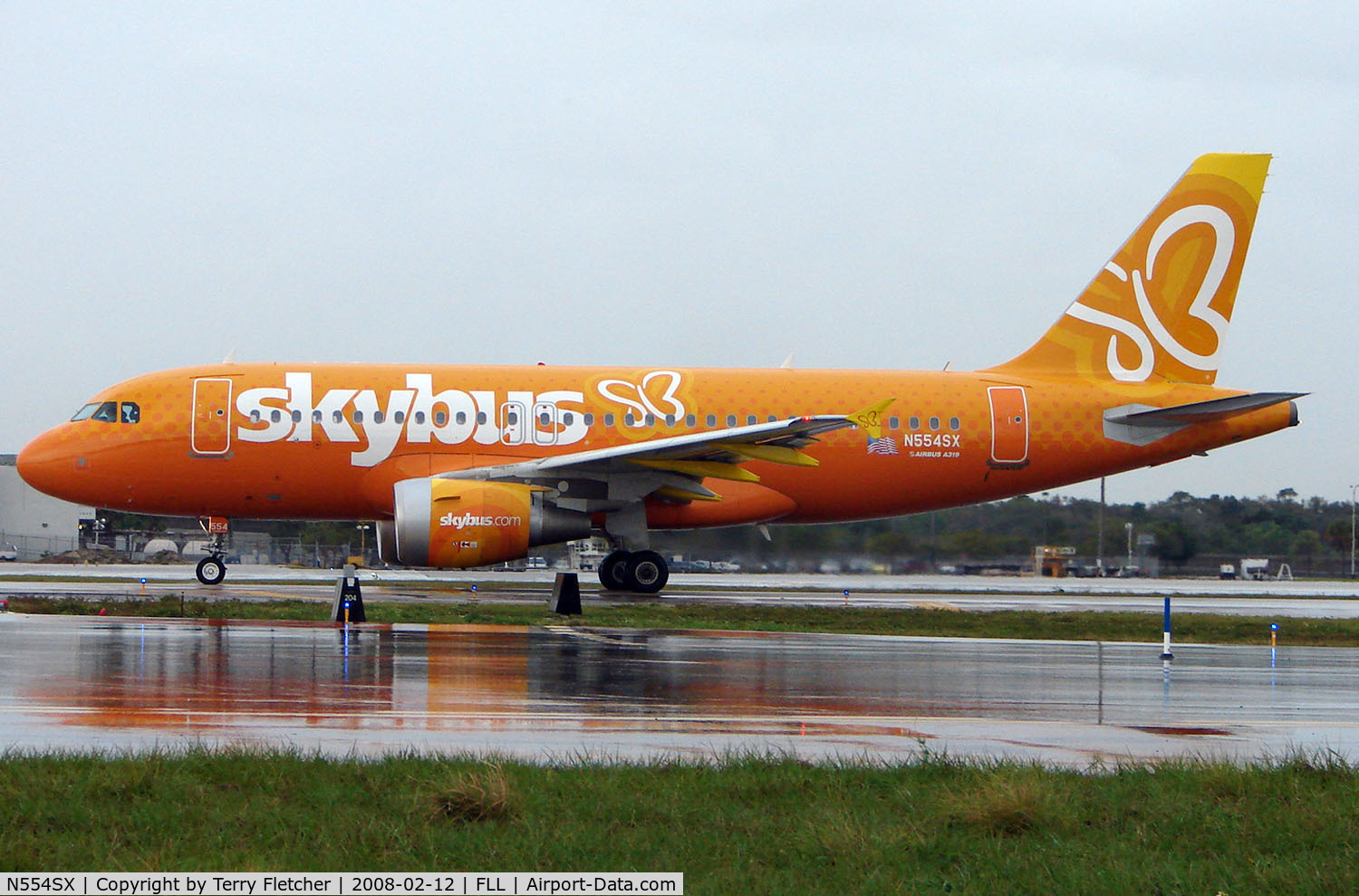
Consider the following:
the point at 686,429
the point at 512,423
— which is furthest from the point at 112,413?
the point at 686,429

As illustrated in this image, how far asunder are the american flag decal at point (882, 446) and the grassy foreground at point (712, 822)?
16504mm

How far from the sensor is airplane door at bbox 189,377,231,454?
2183 centimetres

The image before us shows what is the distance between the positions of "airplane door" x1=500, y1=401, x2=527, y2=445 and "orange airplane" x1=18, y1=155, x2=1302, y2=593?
0.14 ft

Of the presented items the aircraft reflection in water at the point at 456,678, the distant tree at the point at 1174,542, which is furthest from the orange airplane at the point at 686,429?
the distant tree at the point at 1174,542

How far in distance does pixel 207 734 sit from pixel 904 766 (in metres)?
4.09

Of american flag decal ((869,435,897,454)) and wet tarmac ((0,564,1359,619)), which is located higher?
american flag decal ((869,435,897,454))

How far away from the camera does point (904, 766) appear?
715cm

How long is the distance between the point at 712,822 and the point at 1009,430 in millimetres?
19002

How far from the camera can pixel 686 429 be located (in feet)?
75.3

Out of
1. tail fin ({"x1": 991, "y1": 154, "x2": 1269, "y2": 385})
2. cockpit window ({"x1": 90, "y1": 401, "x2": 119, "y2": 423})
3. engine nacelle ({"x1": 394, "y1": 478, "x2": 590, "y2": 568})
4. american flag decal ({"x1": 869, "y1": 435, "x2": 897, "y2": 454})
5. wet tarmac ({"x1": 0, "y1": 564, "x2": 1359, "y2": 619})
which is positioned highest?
tail fin ({"x1": 991, "y1": 154, "x2": 1269, "y2": 385})

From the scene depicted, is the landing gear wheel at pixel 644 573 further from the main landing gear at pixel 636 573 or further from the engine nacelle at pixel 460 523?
the engine nacelle at pixel 460 523

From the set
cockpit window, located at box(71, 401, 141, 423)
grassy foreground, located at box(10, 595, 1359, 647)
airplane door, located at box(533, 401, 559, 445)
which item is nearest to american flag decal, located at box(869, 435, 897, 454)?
grassy foreground, located at box(10, 595, 1359, 647)

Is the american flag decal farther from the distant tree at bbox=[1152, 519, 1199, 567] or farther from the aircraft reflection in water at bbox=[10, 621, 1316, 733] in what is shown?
the distant tree at bbox=[1152, 519, 1199, 567]

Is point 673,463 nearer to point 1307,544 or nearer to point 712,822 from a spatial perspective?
point 712,822
